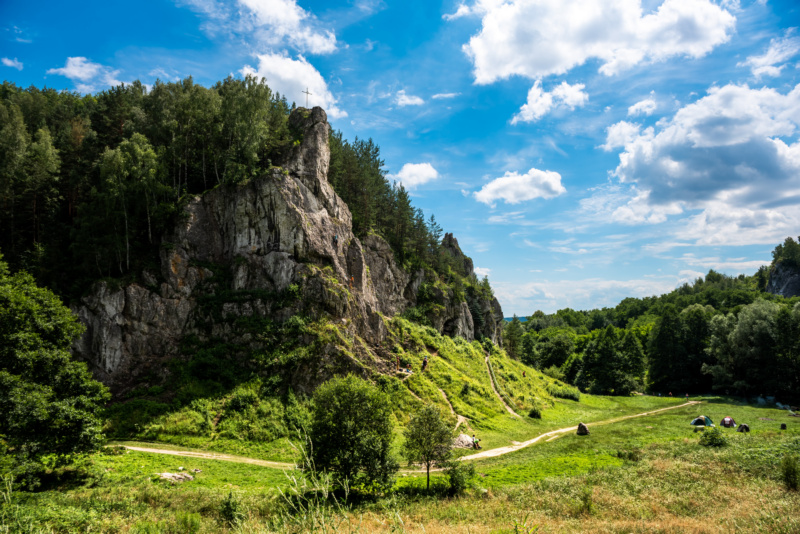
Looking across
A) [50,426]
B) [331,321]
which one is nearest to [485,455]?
[331,321]

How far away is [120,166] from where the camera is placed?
127 feet

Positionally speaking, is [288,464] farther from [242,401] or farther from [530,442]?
[530,442]

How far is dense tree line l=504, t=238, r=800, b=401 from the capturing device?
59.0 meters

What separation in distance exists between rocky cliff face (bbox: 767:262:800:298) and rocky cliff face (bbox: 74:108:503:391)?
482ft

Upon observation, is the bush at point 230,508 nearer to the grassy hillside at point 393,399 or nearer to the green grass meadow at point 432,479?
the green grass meadow at point 432,479

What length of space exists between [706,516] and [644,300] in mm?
195294

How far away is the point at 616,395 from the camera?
7519 centimetres

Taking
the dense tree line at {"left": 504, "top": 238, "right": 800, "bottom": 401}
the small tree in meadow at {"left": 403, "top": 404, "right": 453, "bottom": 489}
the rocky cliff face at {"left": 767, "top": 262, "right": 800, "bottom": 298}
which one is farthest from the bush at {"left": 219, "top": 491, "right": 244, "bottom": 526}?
the rocky cliff face at {"left": 767, "top": 262, "right": 800, "bottom": 298}

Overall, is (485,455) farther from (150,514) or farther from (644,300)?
(644,300)

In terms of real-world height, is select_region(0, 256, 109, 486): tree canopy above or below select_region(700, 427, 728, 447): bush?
above

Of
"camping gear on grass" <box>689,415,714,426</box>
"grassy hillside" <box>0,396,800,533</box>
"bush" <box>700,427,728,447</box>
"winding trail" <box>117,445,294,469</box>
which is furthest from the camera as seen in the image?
"camping gear on grass" <box>689,415,714,426</box>

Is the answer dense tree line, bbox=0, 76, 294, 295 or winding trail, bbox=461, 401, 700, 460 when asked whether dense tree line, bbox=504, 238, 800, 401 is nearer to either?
winding trail, bbox=461, 401, 700, 460

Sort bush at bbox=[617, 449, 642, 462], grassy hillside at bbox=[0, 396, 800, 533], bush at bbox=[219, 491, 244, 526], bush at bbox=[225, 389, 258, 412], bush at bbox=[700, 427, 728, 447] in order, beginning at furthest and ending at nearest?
bush at bbox=[225, 389, 258, 412], bush at bbox=[700, 427, 728, 447], bush at bbox=[617, 449, 642, 462], bush at bbox=[219, 491, 244, 526], grassy hillside at bbox=[0, 396, 800, 533]

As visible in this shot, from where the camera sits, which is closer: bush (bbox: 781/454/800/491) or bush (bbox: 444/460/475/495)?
bush (bbox: 781/454/800/491)
